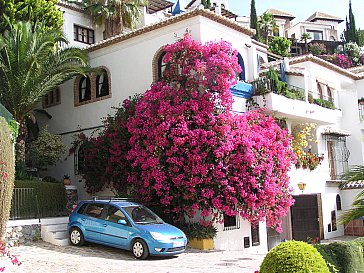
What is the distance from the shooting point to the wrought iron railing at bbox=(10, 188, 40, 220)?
17.4m

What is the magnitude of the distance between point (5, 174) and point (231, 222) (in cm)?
1022

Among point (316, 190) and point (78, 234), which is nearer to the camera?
point (78, 234)

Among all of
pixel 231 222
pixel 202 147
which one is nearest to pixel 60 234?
pixel 202 147

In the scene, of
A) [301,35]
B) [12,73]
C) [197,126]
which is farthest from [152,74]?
[301,35]

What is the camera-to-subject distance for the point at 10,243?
15.7 metres

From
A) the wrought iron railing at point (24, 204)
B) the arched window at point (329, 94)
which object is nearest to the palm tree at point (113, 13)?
the arched window at point (329, 94)

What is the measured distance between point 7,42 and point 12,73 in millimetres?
1164

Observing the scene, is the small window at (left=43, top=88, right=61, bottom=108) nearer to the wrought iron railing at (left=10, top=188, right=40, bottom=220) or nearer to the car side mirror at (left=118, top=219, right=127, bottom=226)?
the wrought iron railing at (left=10, top=188, right=40, bottom=220)

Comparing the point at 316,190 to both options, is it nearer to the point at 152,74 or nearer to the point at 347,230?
the point at 347,230

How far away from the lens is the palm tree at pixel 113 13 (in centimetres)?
2877

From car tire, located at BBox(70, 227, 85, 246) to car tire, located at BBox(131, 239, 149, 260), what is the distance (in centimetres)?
211

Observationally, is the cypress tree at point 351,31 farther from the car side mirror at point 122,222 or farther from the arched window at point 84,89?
the car side mirror at point 122,222

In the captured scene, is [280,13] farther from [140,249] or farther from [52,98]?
[140,249]

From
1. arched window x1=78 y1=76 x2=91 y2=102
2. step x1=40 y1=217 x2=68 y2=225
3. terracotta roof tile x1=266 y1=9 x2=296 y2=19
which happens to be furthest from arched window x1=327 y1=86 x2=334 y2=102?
terracotta roof tile x1=266 y1=9 x2=296 y2=19
